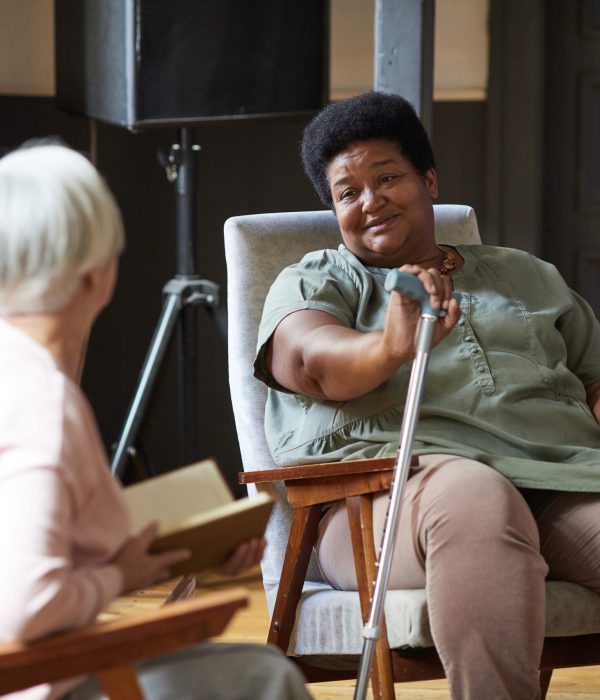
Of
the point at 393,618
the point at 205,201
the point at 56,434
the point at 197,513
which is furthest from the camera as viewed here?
the point at 205,201

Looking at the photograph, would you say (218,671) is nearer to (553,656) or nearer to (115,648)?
(115,648)

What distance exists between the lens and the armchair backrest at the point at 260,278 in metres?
2.06

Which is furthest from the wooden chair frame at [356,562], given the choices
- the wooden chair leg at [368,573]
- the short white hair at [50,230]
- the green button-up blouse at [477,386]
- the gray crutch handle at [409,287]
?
the short white hair at [50,230]

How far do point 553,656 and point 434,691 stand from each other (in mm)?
715

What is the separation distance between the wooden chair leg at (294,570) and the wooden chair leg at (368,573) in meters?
0.09

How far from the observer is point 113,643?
104cm

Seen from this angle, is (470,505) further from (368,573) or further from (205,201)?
(205,201)

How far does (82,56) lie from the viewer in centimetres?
306

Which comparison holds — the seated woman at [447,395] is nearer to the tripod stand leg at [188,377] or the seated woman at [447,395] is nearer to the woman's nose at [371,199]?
the woman's nose at [371,199]

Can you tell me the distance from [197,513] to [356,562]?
2.13ft

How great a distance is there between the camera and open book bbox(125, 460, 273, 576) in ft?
Answer: 3.73

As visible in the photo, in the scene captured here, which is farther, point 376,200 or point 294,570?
point 376,200

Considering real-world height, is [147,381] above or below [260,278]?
below

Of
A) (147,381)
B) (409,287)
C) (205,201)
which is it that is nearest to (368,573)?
(409,287)
